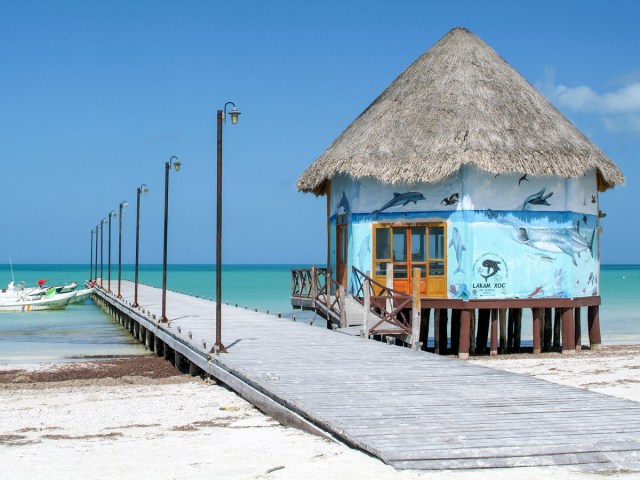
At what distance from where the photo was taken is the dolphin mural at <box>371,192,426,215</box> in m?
20.9

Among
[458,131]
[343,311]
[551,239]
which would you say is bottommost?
[343,311]

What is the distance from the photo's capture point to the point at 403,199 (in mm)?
21047

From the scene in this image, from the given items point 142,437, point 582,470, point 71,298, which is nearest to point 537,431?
point 582,470

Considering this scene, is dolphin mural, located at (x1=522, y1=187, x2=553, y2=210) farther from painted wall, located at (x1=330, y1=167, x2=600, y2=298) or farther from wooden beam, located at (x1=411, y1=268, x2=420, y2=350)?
wooden beam, located at (x1=411, y1=268, x2=420, y2=350)

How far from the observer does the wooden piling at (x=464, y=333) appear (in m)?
20.8

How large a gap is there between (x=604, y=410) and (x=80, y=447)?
5.54 metres

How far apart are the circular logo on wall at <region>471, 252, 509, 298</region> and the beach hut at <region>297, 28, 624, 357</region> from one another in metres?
0.02

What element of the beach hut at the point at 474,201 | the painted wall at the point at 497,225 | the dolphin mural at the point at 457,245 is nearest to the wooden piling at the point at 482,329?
the beach hut at the point at 474,201

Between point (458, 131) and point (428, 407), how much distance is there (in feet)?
39.6

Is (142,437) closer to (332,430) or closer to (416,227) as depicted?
(332,430)

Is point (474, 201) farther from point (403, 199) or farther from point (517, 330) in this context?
point (517, 330)

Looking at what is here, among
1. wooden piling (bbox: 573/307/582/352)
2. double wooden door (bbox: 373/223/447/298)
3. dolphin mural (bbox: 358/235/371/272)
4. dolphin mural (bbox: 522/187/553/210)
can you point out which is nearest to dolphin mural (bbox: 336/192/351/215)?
dolphin mural (bbox: 358/235/371/272)

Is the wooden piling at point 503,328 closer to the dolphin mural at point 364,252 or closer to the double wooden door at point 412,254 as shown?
the double wooden door at point 412,254

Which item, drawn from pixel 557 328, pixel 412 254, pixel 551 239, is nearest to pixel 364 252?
pixel 412 254
